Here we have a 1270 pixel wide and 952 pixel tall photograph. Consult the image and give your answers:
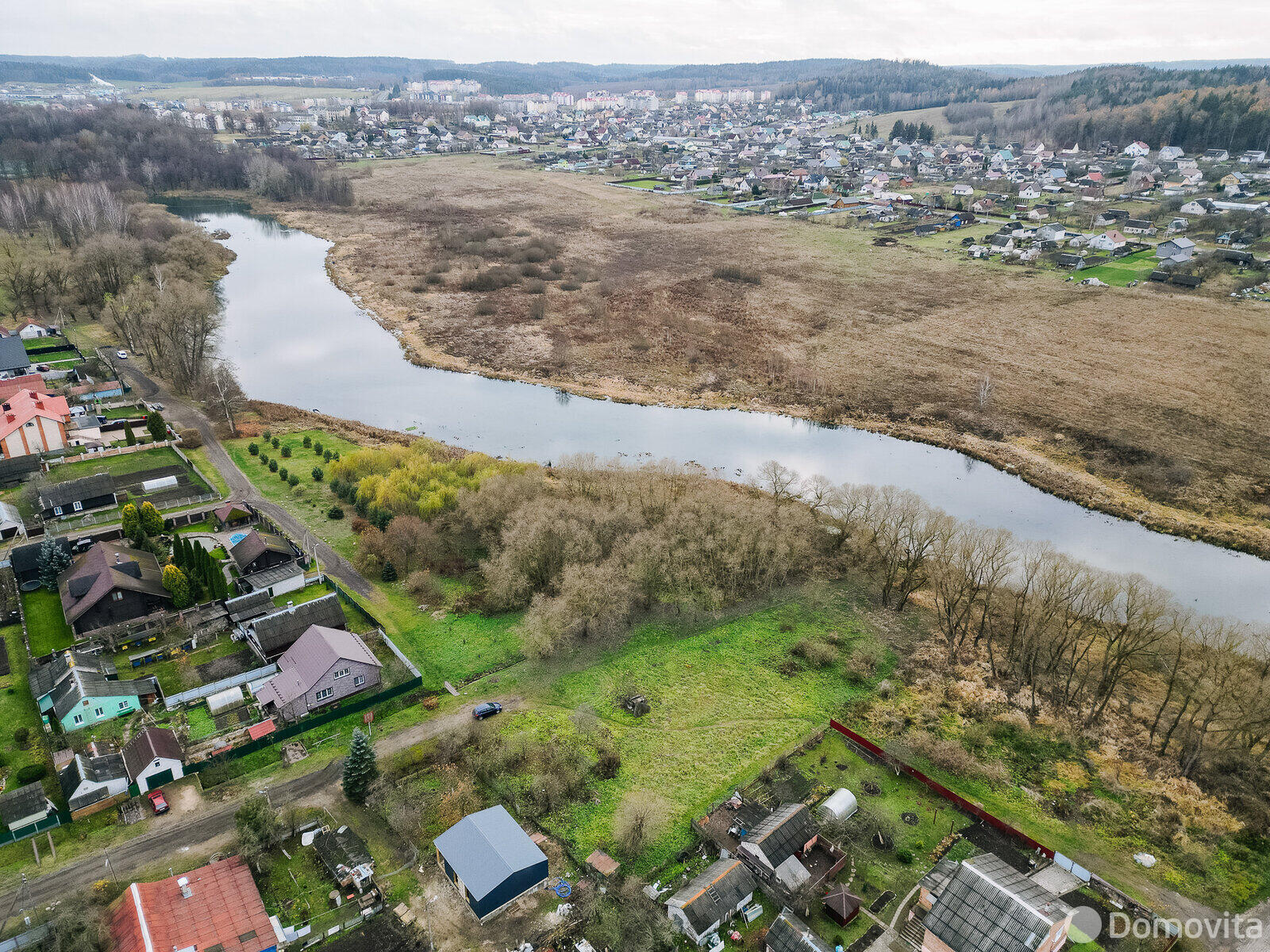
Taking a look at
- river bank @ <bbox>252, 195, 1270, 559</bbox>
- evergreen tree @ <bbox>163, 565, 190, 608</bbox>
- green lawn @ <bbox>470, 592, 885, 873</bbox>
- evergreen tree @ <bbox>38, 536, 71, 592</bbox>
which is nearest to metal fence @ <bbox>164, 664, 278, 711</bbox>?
evergreen tree @ <bbox>163, 565, 190, 608</bbox>

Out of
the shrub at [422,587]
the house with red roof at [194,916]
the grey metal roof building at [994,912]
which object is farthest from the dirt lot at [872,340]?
the house with red roof at [194,916]

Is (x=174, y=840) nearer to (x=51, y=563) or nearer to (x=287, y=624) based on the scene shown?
(x=287, y=624)

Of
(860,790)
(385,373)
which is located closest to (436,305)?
(385,373)

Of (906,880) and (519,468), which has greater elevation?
(519,468)

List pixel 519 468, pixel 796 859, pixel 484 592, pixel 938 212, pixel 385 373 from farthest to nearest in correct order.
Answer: pixel 938 212
pixel 385 373
pixel 519 468
pixel 484 592
pixel 796 859

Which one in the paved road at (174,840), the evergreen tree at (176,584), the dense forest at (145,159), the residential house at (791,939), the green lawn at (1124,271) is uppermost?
the dense forest at (145,159)

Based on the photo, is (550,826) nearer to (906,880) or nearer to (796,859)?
(796,859)

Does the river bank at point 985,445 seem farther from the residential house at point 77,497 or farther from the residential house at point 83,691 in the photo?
the residential house at point 83,691

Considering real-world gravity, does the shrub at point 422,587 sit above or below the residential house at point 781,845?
below

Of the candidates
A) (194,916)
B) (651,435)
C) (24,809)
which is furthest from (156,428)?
(194,916)
